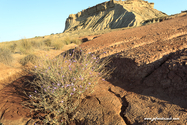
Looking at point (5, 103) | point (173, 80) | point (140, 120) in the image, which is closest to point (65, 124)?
point (140, 120)

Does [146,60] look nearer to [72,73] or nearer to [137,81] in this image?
[137,81]

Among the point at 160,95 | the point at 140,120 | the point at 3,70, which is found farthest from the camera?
the point at 3,70

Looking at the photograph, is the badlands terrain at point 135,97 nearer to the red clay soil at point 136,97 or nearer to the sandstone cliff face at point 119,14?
the red clay soil at point 136,97

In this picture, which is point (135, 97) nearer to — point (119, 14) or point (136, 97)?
point (136, 97)

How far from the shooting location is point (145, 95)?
2.33 m

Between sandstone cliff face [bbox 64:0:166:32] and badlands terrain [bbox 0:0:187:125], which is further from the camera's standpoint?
sandstone cliff face [bbox 64:0:166:32]

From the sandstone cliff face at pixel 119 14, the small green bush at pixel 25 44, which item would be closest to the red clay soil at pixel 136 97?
the small green bush at pixel 25 44

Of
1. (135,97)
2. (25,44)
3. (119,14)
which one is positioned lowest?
(135,97)

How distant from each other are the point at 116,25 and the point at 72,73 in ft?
95.2

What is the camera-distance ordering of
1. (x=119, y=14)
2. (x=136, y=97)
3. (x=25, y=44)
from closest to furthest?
(x=136, y=97) < (x=25, y=44) < (x=119, y=14)

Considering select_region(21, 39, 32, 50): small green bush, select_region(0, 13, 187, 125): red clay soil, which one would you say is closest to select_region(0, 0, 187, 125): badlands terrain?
select_region(0, 13, 187, 125): red clay soil

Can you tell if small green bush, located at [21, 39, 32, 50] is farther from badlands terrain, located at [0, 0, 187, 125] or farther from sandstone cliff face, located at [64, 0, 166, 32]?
sandstone cliff face, located at [64, 0, 166, 32]

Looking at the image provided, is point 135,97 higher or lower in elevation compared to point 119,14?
lower

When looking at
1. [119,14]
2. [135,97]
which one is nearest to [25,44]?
[135,97]
